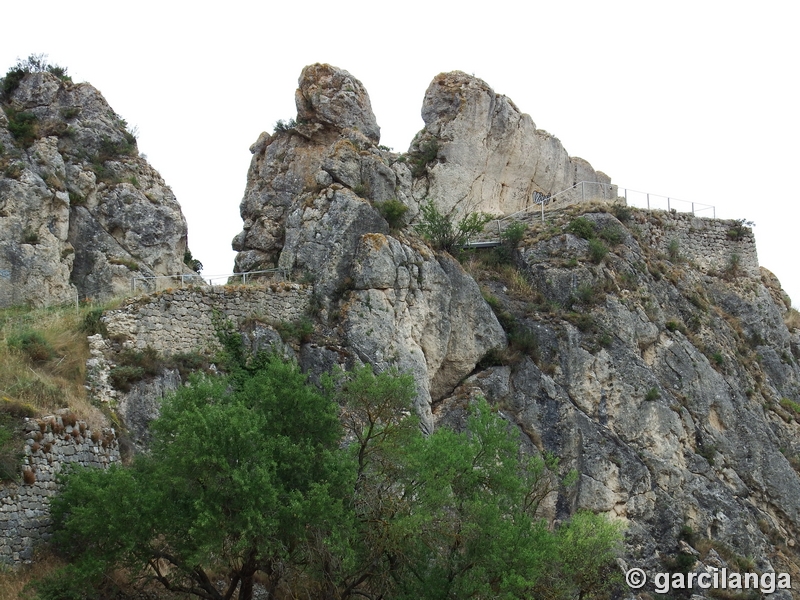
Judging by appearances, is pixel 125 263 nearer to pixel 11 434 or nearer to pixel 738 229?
pixel 11 434

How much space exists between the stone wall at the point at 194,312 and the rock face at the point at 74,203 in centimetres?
495

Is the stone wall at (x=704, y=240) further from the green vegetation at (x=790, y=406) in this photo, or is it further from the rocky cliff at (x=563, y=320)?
the green vegetation at (x=790, y=406)

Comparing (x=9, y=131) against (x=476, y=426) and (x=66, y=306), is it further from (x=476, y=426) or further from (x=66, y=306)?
(x=476, y=426)

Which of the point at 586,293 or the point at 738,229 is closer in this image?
the point at 586,293

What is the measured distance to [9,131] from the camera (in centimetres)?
2970

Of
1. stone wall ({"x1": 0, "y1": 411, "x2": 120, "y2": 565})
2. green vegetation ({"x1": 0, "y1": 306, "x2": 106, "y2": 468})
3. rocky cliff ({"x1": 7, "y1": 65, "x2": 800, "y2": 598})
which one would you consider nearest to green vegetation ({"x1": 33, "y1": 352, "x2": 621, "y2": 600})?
stone wall ({"x1": 0, "y1": 411, "x2": 120, "y2": 565})

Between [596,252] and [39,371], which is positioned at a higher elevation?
[596,252]

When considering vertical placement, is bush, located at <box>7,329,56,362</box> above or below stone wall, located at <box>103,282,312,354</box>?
below

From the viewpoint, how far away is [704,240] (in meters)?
36.1

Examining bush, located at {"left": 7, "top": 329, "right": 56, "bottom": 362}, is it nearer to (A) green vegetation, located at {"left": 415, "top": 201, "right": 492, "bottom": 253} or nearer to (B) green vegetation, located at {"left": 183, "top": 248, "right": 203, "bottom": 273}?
(A) green vegetation, located at {"left": 415, "top": 201, "right": 492, "bottom": 253}

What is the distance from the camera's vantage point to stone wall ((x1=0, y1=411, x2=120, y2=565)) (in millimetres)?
18250

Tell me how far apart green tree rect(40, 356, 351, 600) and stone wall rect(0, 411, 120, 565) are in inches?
13.9

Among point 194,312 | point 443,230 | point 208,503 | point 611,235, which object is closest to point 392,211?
point 443,230

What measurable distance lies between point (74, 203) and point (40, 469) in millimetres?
12422
